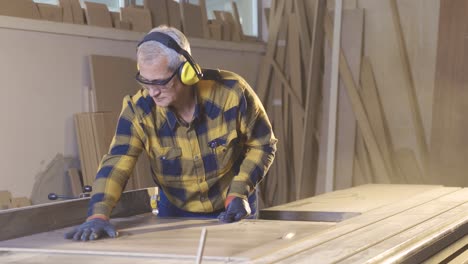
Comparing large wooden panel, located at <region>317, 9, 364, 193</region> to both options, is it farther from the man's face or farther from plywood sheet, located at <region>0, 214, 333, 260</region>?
the man's face

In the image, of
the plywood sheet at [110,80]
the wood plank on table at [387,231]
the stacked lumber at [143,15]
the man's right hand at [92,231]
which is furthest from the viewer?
the plywood sheet at [110,80]

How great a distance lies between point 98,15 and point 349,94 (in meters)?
2.55

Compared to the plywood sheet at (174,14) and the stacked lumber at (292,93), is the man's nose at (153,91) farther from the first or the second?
the stacked lumber at (292,93)

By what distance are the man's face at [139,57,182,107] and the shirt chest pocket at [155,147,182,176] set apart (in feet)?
0.74

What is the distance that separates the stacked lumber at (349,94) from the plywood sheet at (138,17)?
5.60 ft

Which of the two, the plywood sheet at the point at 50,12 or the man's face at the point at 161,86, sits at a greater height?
the plywood sheet at the point at 50,12

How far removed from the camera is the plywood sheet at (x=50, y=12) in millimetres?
4660

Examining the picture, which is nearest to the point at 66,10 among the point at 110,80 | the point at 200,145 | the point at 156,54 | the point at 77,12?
the point at 77,12

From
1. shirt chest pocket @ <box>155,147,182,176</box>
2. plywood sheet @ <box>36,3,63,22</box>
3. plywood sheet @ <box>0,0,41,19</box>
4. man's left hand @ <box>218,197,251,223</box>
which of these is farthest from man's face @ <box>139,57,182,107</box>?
plywood sheet @ <box>36,3,63,22</box>

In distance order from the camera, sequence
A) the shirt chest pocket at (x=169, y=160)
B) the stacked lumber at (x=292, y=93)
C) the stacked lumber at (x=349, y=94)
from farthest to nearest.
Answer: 1. the stacked lumber at (x=292, y=93)
2. the stacked lumber at (x=349, y=94)
3. the shirt chest pocket at (x=169, y=160)

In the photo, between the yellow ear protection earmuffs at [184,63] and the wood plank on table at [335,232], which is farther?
the yellow ear protection earmuffs at [184,63]

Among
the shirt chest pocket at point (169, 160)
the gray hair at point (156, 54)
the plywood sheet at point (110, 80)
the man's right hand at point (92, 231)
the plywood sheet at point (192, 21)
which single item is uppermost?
the plywood sheet at point (192, 21)

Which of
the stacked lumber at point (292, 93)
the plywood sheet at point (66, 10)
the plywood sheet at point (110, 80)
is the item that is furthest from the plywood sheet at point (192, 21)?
the plywood sheet at point (66, 10)

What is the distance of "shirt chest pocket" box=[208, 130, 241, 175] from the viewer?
251 cm
